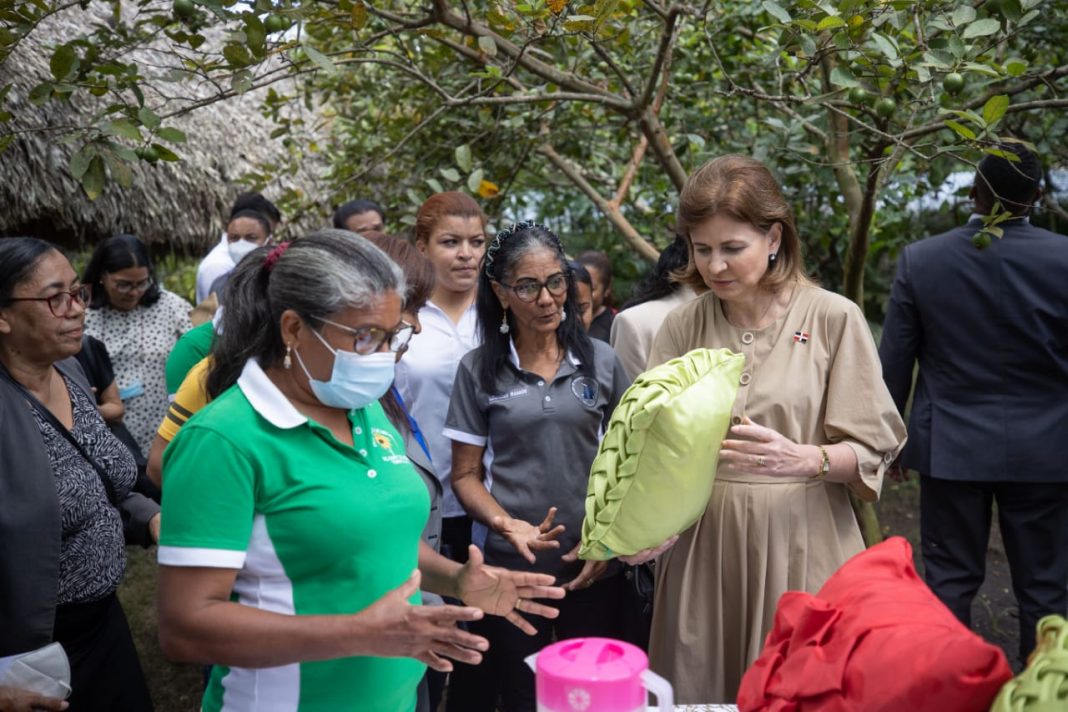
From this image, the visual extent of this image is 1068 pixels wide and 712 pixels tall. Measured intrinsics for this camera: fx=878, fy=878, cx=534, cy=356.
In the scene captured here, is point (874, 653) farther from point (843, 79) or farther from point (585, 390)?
point (843, 79)

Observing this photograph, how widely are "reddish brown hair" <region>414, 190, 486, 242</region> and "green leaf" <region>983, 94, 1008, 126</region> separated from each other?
1730mm

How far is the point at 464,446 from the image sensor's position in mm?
2707

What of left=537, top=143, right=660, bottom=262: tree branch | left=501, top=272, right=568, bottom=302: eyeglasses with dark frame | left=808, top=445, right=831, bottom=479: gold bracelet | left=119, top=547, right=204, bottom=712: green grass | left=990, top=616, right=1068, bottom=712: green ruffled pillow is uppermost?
left=537, top=143, right=660, bottom=262: tree branch

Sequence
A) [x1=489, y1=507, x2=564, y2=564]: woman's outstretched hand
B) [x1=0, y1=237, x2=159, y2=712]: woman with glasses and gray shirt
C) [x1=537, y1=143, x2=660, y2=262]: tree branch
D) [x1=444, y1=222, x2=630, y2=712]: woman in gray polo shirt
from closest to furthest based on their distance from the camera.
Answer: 1. [x1=0, y1=237, x2=159, y2=712]: woman with glasses and gray shirt
2. [x1=489, y1=507, x2=564, y2=564]: woman's outstretched hand
3. [x1=444, y1=222, x2=630, y2=712]: woman in gray polo shirt
4. [x1=537, y1=143, x2=660, y2=262]: tree branch

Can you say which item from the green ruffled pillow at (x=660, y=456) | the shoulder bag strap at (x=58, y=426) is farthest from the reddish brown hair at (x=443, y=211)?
the green ruffled pillow at (x=660, y=456)

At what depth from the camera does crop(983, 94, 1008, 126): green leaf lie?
227 centimetres

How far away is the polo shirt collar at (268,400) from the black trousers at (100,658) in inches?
47.6

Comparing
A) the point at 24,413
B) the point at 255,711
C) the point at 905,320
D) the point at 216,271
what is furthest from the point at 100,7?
the point at 255,711

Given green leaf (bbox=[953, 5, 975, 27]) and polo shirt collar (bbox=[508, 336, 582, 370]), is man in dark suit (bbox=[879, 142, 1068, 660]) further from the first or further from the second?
polo shirt collar (bbox=[508, 336, 582, 370])

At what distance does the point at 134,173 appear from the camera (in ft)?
15.2

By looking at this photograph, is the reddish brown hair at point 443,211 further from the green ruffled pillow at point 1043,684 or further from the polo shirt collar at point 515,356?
the green ruffled pillow at point 1043,684

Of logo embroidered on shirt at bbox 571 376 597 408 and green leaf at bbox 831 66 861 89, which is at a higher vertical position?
green leaf at bbox 831 66 861 89

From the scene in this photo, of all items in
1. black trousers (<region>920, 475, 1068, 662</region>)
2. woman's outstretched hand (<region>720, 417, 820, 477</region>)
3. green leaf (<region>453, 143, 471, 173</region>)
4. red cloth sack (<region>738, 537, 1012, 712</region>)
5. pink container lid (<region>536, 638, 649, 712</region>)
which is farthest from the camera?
green leaf (<region>453, 143, 471, 173</region>)

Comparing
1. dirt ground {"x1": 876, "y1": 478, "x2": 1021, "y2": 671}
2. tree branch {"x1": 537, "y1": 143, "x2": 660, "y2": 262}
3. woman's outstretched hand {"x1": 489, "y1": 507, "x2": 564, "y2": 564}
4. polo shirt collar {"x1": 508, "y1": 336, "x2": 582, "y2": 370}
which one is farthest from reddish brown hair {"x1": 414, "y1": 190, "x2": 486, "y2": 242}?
dirt ground {"x1": 876, "y1": 478, "x2": 1021, "y2": 671}
